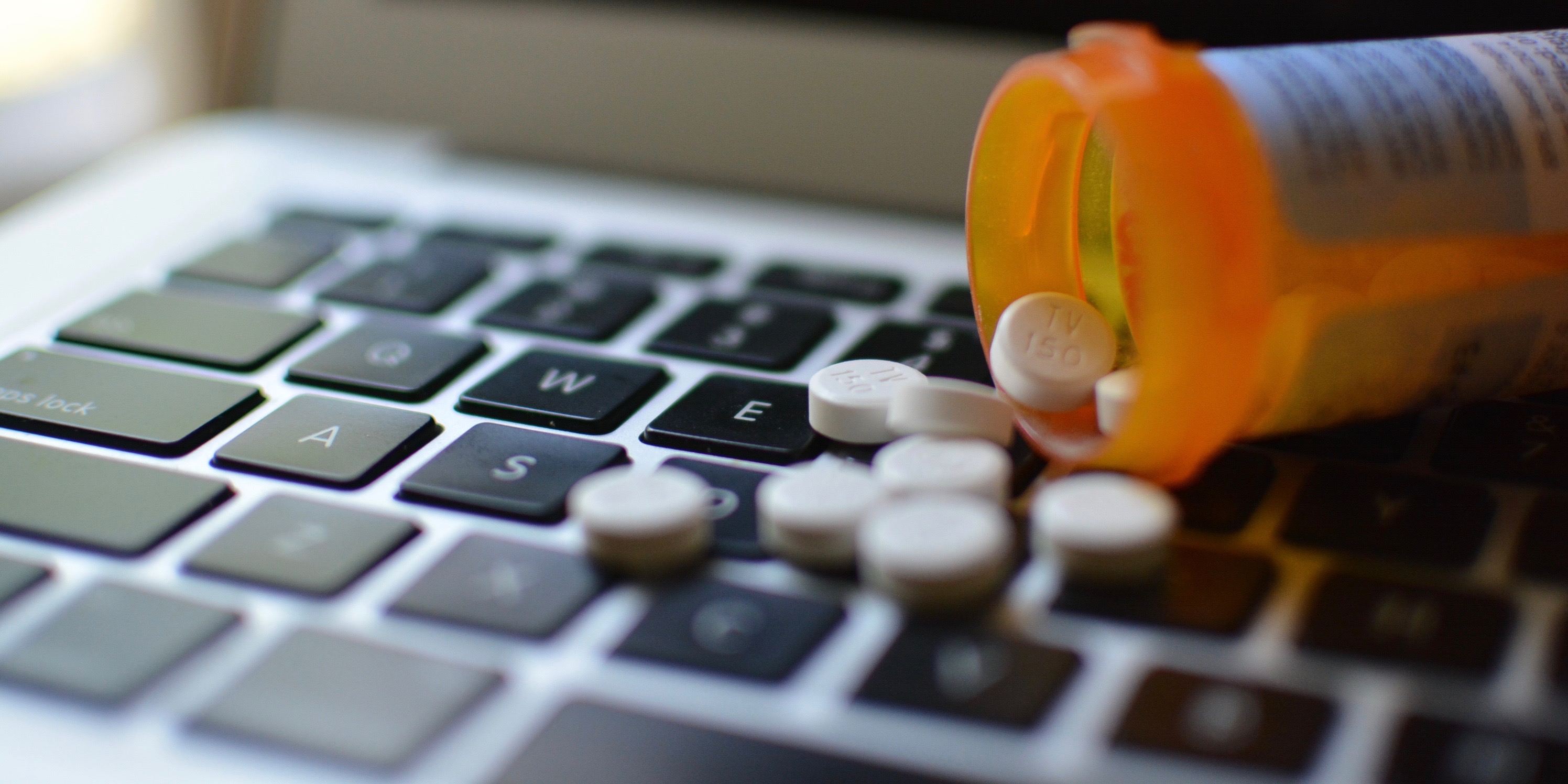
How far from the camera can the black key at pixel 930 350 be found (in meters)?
0.48

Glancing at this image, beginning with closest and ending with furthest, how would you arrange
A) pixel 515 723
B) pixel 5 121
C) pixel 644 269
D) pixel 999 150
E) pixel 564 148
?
pixel 515 723 → pixel 999 150 → pixel 644 269 → pixel 564 148 → pixel 5 121

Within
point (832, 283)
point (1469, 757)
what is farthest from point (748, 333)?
point (1469, 757)

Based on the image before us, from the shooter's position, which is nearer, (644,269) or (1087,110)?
(1087,110)

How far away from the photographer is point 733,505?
38cm

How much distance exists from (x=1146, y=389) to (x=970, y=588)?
0.24 feet

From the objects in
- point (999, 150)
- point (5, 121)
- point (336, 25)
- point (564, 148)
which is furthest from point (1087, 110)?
point (5, 121)

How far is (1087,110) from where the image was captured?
39cm

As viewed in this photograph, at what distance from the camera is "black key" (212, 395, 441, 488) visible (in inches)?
15.8

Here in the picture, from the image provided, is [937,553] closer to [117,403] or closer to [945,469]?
[945,469]

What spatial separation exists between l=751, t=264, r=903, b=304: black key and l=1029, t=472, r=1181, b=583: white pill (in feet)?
0.67

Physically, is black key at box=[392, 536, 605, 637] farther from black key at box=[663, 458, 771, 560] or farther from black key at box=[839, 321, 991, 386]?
black key at box=[839, 321, 991, 386]

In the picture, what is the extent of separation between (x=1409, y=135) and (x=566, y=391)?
0.88 ft

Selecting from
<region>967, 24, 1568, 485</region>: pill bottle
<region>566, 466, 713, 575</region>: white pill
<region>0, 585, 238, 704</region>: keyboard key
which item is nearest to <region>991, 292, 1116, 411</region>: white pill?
<region>967, 24, 1568, 485</region>: pill bottle

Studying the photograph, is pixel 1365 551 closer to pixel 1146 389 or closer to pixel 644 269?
pixel 1146 389
